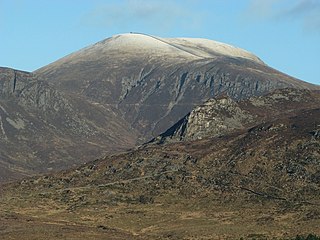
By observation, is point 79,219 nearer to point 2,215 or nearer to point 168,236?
point 2,215

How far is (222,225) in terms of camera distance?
178625 millimetres

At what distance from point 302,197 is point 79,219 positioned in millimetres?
58725

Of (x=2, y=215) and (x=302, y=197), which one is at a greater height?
(x=302, y=197)

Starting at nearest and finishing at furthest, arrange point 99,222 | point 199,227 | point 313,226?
point 313,226 → point 199,227 → point 99,222

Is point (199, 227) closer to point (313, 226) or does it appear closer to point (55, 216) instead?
point (313, 226)

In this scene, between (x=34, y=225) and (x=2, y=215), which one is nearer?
(x=34, y=225)

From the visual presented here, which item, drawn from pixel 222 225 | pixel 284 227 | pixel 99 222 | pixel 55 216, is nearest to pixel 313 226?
pixel 284 227

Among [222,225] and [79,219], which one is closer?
[222,225]

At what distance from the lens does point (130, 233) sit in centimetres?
17638

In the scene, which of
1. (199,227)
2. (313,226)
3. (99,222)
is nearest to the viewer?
(313,226)

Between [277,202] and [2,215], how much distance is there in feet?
236

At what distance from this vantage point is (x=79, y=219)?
19400 centimetres

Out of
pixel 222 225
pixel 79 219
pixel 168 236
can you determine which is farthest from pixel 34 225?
pixel 222 225

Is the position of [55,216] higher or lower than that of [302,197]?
lower
